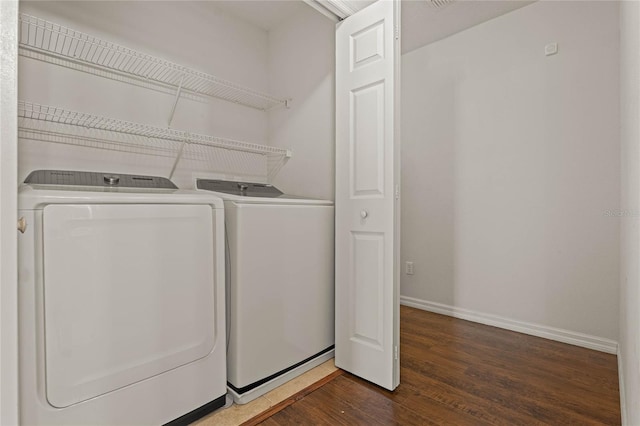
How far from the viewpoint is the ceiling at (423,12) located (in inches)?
92.8

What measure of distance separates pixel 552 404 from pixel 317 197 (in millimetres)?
1709

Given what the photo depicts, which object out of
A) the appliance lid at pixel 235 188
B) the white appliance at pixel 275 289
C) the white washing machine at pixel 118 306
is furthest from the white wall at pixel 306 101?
the white washing machine at pixel 118 306

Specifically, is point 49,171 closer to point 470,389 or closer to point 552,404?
point 470,389

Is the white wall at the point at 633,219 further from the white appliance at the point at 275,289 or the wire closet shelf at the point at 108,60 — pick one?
the wire closet shelf at the point at 108,60

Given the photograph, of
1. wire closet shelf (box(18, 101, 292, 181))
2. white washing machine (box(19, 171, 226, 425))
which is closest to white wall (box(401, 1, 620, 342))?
wire closet shelf (box(18, 101, 292, 181))

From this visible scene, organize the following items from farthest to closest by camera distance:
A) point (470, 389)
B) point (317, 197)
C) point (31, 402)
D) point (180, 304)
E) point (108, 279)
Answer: point (317, 197) < point (470, 389) < point (180, 304) < point (108, 279) < point (31, 402)

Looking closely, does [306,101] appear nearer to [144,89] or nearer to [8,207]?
[144,89]

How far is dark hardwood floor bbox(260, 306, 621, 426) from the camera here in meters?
1.45

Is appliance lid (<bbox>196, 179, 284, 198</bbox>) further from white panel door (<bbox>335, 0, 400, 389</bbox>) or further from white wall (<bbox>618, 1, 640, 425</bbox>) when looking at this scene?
white wall (<bbox>618, 1, 640, 425</bbox>)

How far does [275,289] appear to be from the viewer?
1706 mm

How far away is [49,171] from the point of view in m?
1.58

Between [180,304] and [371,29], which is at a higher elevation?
[371,29]

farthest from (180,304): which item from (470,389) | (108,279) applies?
(470,389)

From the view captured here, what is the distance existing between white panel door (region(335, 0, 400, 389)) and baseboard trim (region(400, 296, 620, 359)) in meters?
1.35
